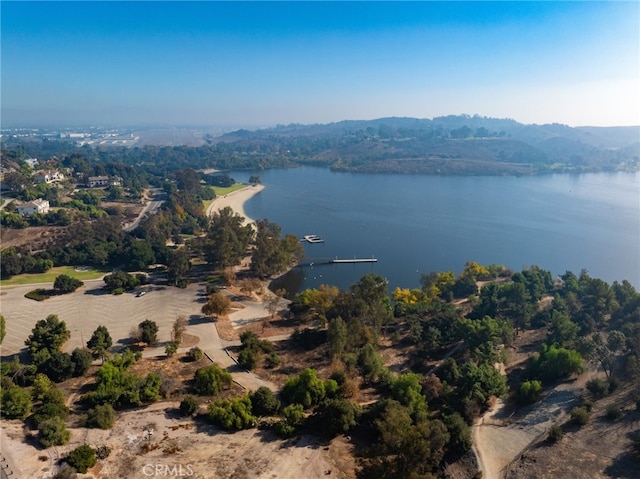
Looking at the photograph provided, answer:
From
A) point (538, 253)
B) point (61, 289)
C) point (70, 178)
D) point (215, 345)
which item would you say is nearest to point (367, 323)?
point (215, 345)

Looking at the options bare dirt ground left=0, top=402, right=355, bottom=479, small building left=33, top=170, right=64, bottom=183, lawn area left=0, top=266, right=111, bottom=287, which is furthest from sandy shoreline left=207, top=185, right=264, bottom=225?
bare dirt ground left=0, top=402, right=355, bottom=479

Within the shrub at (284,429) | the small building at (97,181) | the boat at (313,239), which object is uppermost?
the small building at (97,181)

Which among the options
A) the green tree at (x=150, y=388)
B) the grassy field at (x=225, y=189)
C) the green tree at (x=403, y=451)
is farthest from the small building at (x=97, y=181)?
the green tree at (x=403, y=451)

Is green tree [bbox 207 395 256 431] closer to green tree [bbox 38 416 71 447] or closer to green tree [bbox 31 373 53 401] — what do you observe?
green tree [bbox 38 416 71 447]

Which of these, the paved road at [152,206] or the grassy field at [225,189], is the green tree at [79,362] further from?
the grassy field at [225,189]

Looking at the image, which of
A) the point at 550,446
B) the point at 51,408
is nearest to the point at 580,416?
the point at 550,446

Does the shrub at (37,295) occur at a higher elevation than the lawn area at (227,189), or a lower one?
lower

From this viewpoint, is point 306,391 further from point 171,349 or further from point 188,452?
point 171,349

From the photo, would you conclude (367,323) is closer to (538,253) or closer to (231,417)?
(231,417)
